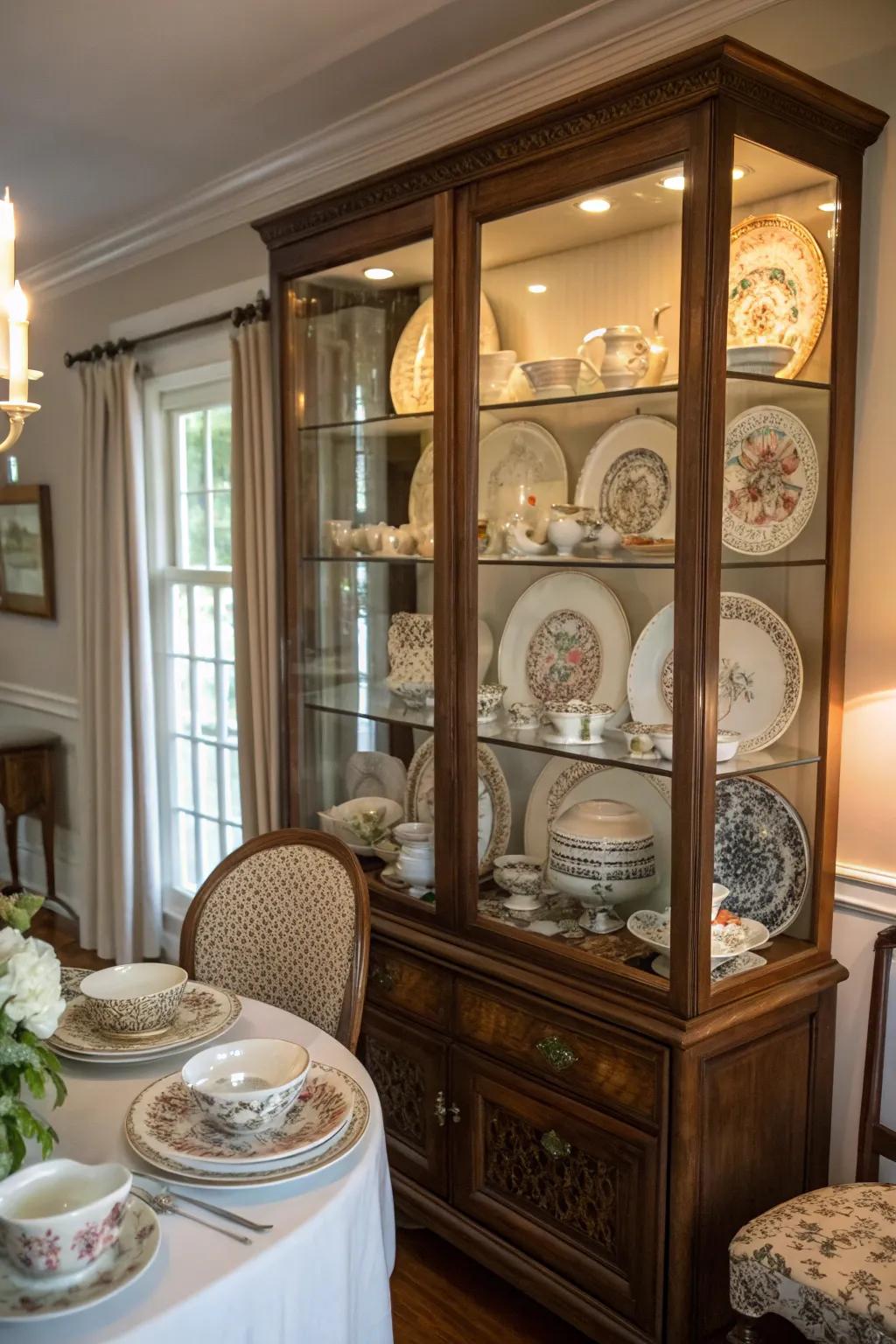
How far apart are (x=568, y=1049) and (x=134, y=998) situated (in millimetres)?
836

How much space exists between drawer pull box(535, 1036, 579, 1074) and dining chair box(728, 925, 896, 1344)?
Answer: 418mm

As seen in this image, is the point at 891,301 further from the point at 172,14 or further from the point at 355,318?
the point at 172,14

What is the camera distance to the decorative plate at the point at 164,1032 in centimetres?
164

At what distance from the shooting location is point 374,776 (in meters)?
2.71

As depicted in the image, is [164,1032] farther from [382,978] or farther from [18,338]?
[18,338]

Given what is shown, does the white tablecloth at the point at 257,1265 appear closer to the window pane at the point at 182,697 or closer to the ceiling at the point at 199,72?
the ceiling at the point at 199,72

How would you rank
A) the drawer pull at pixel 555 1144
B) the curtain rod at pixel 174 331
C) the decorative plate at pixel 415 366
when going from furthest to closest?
the curtain rod at pixel 174 331 → the decorative plate at pixel 415 366 → the drawer pull at pixel 555 1144

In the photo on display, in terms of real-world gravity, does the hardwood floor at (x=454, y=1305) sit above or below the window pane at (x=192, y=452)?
below

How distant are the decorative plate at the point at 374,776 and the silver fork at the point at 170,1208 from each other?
1.39 m

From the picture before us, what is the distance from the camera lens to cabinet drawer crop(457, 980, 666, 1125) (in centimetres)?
194

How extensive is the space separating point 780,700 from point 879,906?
1.39 ft

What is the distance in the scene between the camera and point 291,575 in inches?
111

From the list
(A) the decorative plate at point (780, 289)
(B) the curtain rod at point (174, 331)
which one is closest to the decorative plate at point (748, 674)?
(A) the decorative plate at point (780, 289)

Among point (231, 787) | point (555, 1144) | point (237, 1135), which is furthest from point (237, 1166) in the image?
point (231, 787)
